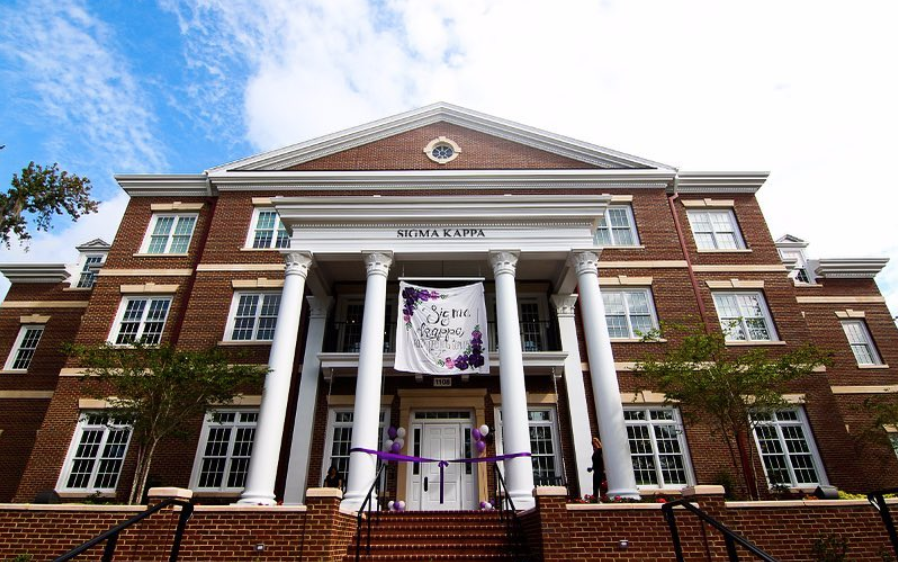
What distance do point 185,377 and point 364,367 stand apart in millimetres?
4497

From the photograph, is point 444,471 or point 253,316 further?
point 253,316

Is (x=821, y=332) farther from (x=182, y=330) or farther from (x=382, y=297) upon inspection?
(x=182, y=330)

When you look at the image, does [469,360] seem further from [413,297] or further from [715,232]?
[715,232]

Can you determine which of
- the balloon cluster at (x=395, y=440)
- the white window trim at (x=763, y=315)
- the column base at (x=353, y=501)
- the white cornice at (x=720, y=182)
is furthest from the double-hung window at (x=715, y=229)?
the column base at (x=353, y=501)

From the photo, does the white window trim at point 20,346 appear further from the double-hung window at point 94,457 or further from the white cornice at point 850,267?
the white cornice at point 850,267

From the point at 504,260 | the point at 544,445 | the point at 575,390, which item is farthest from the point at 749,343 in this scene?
the point at 504,260

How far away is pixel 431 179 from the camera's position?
60.1 ft

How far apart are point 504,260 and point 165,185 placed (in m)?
14.0

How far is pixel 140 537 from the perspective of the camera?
27.2 feet

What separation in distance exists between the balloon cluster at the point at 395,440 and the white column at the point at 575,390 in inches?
202

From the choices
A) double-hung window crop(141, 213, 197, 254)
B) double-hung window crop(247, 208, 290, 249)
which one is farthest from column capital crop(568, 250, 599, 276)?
double-hung window crop(141, 213, 197, 254)

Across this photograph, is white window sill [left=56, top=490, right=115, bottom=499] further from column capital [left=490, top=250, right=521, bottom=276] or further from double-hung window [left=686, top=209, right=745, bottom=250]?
double-hung window [left=686, top=209, right=745, bottom=250]

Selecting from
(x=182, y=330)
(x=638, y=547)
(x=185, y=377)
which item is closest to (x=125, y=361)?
(x=185, y=377)

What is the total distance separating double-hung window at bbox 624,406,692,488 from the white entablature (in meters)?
5.84
